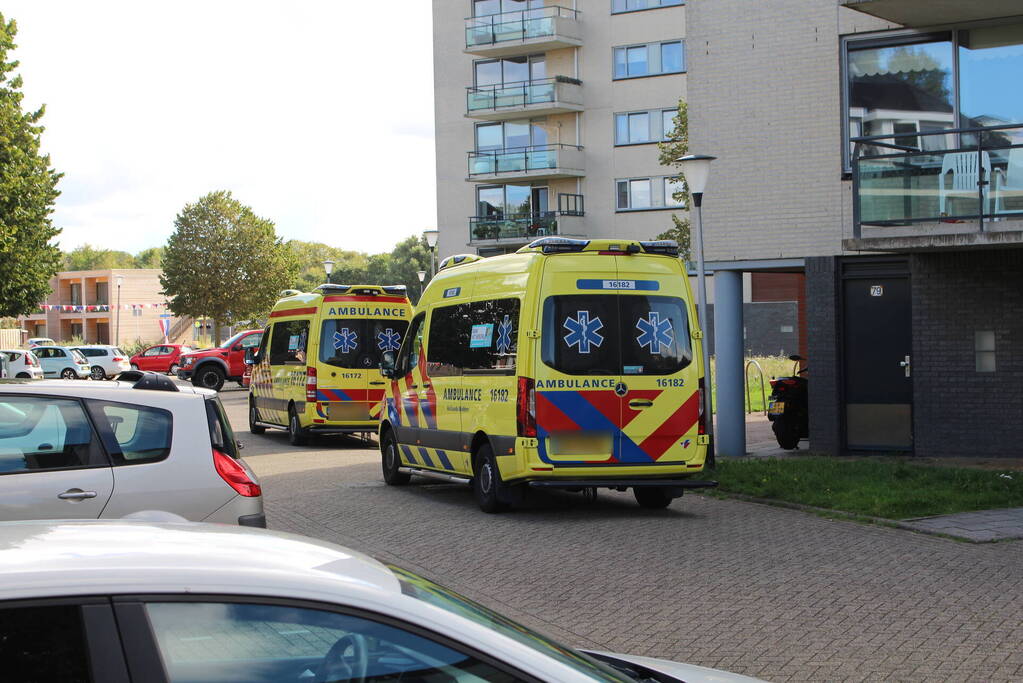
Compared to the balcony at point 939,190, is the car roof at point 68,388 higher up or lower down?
lower down

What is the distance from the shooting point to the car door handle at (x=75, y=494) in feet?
21.7

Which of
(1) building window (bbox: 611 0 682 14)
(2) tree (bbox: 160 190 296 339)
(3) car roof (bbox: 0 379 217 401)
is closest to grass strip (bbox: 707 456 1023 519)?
(3) car roof (bbox: 0 379 217 401)

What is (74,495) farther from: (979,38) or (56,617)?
(979,38)

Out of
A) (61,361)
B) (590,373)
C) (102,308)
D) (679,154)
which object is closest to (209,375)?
(61,361)

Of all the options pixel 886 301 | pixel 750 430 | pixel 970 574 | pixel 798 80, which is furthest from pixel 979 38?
pixel 970 574

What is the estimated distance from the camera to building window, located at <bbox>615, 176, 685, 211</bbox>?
48.9m

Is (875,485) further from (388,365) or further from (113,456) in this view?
(113,456)

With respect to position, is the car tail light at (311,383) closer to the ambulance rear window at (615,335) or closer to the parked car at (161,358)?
the ambulance rear window at (615,335)

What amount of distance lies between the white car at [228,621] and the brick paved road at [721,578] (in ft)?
13.2

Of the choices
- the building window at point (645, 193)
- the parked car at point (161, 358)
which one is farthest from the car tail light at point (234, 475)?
the building window at point (645, 193)

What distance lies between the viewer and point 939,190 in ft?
49.1

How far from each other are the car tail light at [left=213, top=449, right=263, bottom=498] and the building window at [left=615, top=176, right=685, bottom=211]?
1662 inches

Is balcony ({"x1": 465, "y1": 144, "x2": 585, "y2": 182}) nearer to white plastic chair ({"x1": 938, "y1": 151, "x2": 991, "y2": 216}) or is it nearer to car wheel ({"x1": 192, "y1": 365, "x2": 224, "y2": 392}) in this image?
car wheel ({"x1": 192, "y1": 365, "x2": 224, "y2": 392})

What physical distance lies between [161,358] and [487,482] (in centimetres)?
3842
